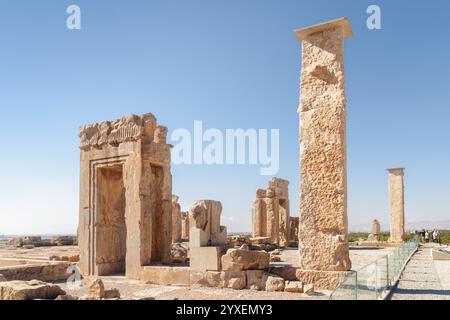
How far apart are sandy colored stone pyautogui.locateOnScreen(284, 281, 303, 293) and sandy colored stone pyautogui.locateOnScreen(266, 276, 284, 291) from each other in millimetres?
98

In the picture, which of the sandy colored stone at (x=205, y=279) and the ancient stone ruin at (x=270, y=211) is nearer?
the sandy colored stone at (x=205, y=279)

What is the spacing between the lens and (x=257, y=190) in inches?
895

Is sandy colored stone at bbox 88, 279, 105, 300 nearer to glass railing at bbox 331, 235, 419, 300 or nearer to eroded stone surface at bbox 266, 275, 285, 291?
eroded stone surface at bbox 266, 275, 285, 291

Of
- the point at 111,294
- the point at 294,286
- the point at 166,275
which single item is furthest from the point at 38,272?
the point at 294,286

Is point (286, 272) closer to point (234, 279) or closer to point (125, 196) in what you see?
point (234, 279)

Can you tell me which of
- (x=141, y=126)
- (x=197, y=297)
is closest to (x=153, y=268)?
(x=197, y=297)

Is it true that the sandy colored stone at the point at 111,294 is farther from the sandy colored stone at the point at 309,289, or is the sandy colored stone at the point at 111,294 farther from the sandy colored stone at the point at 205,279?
the sandy colored stone at the point at 309,289

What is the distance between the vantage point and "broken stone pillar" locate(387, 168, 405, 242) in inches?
930

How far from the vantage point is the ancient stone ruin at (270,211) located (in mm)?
21891

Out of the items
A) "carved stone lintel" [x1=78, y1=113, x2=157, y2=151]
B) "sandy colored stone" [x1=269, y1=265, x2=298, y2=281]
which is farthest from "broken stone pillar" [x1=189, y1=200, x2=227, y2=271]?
"carved stone lintel" [x1=78, y1=113, x2=157, y2=151]

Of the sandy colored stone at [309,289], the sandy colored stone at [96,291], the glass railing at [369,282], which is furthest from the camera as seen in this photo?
the sandy colored stone at [309,289]

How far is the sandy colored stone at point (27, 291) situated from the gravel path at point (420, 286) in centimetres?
579

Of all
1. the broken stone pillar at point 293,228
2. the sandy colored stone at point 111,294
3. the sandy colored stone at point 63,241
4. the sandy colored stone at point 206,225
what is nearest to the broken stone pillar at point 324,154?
the sandy colored stone at point 206,225
